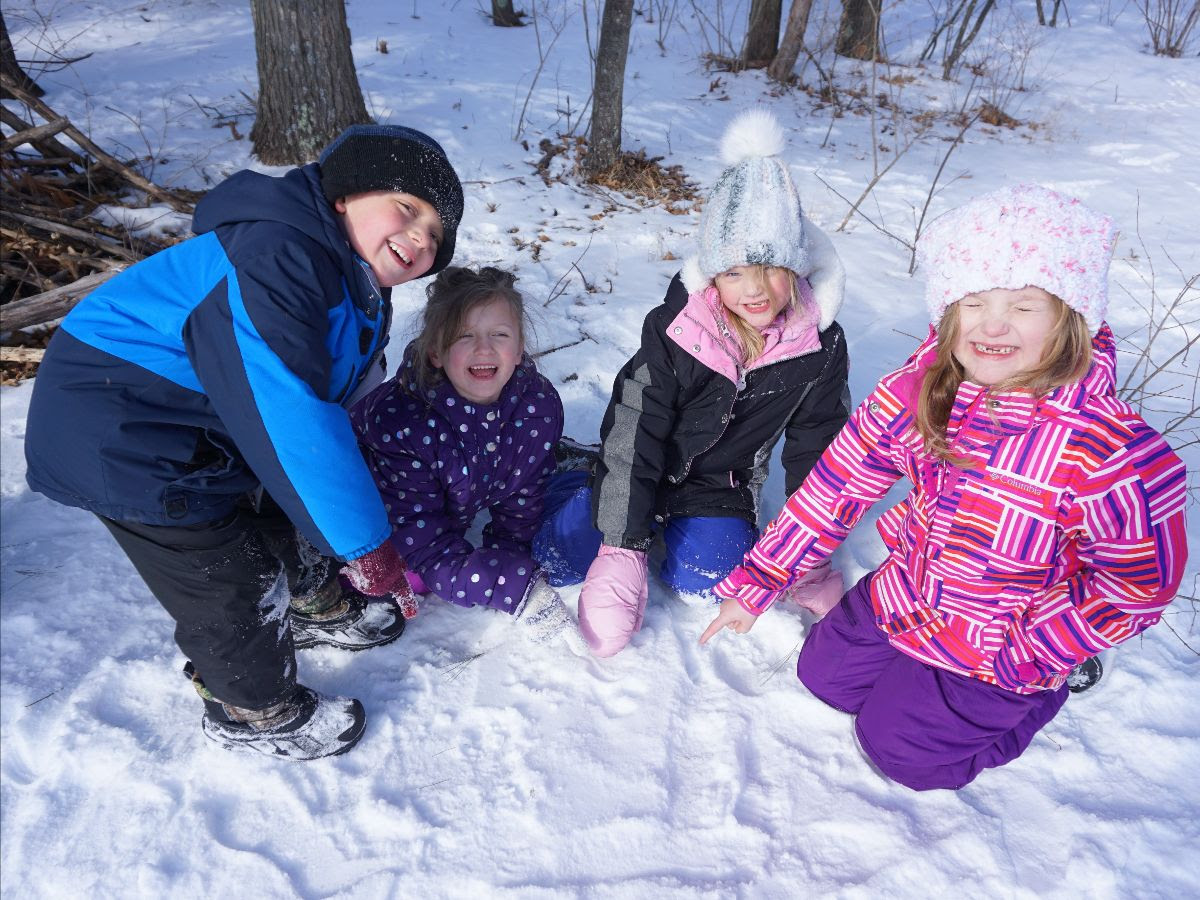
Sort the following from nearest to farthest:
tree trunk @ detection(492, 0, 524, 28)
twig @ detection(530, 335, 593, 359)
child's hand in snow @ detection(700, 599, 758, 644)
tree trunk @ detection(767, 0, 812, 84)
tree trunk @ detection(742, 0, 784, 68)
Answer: child's hand in snow @ detection(700, 599, 758, 644) < twig @ detection(530, 335, 593, 359) < tree trunk @ detection(767, 0, 812, 84) < tree trunk @ detection(742, 0, 784, 68) < tree trunk @ detection(492, 0, 524, 28)

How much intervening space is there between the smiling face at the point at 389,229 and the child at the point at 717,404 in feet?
2.34

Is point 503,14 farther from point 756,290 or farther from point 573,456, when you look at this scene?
point 756,290

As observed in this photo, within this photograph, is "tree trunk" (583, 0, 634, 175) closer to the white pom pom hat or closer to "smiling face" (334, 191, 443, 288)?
the white pom pom hat

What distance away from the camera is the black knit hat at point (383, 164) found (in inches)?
61.7

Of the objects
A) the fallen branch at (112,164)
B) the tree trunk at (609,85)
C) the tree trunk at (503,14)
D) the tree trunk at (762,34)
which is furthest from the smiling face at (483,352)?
the tree trunk at (503,14)

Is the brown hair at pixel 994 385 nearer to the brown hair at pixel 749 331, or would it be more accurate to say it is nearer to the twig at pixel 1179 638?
the brown hair at pixel 749 331

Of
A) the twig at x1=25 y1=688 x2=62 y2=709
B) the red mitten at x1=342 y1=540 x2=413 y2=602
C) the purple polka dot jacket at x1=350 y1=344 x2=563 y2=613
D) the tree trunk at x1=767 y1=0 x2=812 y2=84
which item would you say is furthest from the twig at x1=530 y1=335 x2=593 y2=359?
the tree trunk at x1=767 y1=0 x2=812 y2=84

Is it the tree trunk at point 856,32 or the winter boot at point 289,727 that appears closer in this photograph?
the winter boot at point 289,727

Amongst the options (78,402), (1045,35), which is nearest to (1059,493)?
(78,402)

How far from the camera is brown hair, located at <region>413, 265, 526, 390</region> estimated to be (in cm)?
196

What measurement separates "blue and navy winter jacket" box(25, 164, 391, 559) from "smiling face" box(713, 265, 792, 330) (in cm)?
97

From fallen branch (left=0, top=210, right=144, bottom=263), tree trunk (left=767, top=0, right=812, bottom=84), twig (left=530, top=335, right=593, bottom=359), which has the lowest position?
twig (left=530, top=335, right=593, bottom=359)

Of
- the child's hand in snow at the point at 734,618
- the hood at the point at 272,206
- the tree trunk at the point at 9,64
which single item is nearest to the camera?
the hood at the point at 272,206

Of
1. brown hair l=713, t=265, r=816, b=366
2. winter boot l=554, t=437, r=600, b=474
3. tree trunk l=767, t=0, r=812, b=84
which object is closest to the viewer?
brown hair l=713, t=265, r=816, b=366
